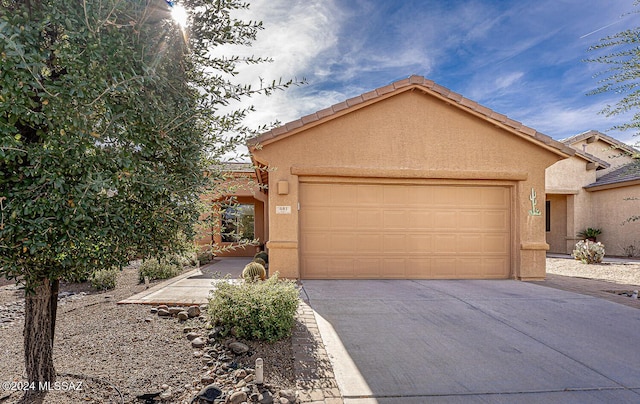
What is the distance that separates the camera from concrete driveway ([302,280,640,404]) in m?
3.27

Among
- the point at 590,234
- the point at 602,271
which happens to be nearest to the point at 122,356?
the point at 602,271

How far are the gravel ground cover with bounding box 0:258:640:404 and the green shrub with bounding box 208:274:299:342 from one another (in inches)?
6.5

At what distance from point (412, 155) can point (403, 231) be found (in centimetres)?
195

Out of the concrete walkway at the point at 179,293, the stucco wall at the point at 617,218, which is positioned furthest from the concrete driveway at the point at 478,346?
the stucco wall at the point at 617,218

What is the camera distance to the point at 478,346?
433 cm

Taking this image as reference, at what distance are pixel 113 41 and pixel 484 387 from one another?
4.35 meters

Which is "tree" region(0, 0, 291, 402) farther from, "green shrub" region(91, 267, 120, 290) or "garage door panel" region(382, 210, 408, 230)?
"garage door panel" region(382, 210, 408, 230)

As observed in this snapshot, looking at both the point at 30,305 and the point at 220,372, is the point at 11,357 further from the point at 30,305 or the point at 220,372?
the point at 220,372

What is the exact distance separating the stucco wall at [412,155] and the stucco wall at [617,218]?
32.9 feet

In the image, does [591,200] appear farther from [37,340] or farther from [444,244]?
[37,340]

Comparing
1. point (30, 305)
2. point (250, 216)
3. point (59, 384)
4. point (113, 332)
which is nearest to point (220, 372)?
point (59, 384)

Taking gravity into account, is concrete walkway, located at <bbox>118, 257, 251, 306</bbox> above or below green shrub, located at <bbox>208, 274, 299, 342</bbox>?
below

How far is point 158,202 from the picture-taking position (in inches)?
112

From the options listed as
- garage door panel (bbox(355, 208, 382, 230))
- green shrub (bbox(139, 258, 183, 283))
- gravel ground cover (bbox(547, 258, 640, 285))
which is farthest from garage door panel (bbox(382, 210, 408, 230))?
gravel ground cover (bbox(547, 258, 640, 285))
